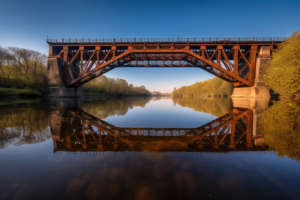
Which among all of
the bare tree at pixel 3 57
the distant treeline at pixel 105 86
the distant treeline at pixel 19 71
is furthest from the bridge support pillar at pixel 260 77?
the distant treeline at pixel 105 86

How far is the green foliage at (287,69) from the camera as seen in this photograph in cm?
1732

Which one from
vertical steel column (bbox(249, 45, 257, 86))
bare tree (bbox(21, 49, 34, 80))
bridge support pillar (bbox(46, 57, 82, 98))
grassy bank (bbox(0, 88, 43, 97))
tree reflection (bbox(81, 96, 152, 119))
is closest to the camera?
tree reflection (bbox(81, 96, 152, 119))

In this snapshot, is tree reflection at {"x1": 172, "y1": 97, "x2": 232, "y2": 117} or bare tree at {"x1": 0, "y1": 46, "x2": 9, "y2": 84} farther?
bare tree at {"x1": 0, "y1": 46, "x2": 9, "y2": 84}

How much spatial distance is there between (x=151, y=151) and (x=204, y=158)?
1.34 m

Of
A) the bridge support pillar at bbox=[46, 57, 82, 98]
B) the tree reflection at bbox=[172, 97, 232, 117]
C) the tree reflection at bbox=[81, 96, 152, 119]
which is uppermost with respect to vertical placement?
the bridge support pillar at bbox=[46, 57, 82, 98]

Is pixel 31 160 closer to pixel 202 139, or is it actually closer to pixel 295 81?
pixel 202 139

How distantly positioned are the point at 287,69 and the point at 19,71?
56.8 meters

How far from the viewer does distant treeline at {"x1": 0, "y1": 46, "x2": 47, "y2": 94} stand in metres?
29.1

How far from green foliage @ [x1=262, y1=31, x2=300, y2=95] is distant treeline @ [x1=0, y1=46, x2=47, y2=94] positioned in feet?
165

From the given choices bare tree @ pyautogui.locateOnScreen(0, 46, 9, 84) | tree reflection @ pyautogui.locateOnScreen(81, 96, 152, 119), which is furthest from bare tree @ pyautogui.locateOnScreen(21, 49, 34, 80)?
tree reflection @ pyautogui.locateOnScreen(81, 96, 152, 119)

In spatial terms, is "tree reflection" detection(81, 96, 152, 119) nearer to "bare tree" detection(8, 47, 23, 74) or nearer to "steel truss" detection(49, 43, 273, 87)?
"steel truss" detection(49, 43, 273, 87)

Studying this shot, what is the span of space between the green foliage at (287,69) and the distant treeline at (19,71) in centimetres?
5031

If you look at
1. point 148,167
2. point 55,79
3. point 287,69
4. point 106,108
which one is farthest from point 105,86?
point 148,167

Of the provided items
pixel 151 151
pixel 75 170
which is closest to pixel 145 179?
pixel 151 151
